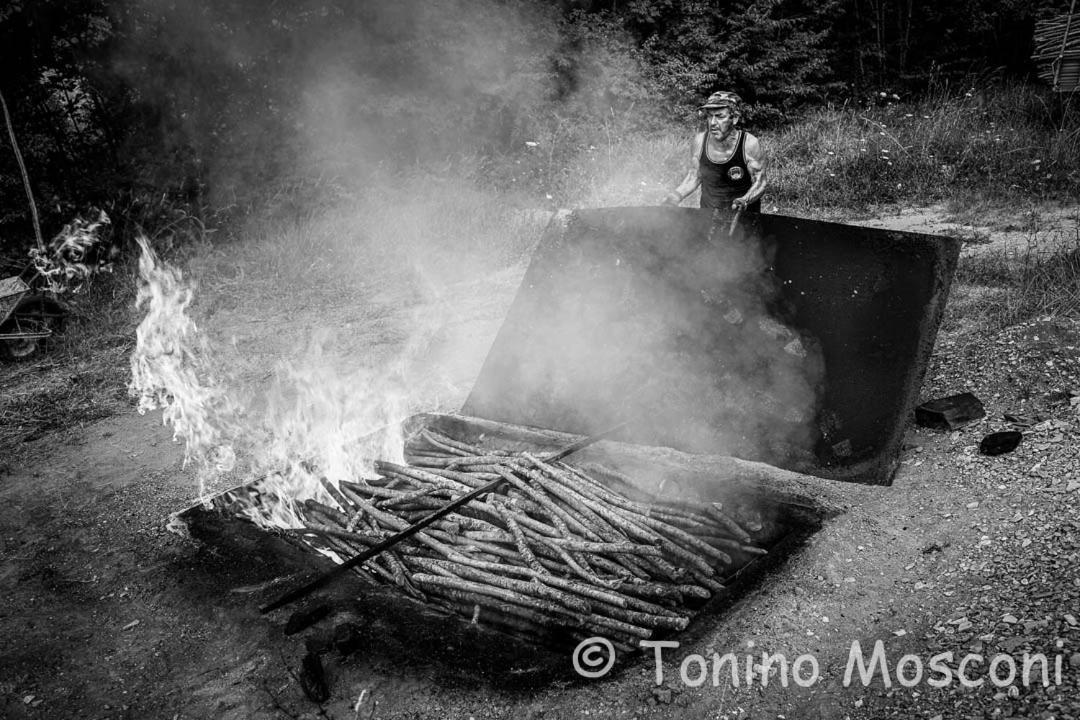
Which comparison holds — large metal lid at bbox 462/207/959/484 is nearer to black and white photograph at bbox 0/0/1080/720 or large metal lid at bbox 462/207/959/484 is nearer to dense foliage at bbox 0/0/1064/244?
black and white photograph at bbox 0/0/1080/720

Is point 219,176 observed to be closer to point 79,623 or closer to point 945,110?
point 79,623

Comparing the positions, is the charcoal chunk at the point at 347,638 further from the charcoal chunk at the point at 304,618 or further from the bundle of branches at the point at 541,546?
the bundle of branches at the point at 541,546

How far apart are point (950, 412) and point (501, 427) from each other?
9.48 feet

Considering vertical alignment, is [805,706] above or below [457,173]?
below

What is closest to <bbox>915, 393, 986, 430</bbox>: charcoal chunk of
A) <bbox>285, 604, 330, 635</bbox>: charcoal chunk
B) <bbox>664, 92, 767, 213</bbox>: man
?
<bbox>664, 92, 767, 213</bbox>: man

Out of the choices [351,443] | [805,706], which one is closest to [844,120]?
[351,443]

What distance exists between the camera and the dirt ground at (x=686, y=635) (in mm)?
2742

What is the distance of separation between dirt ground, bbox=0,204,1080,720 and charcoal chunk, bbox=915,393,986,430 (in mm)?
76

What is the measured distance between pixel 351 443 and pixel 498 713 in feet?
8.35

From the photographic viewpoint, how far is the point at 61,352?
7707 mm

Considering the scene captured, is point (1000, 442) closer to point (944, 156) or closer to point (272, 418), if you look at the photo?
point (272, 418)

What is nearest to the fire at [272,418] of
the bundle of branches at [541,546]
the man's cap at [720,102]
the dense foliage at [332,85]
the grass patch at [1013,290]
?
the bundle of branches at [541,546]

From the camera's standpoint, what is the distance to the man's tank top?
623cm

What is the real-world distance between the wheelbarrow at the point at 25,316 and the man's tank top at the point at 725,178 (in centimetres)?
704
